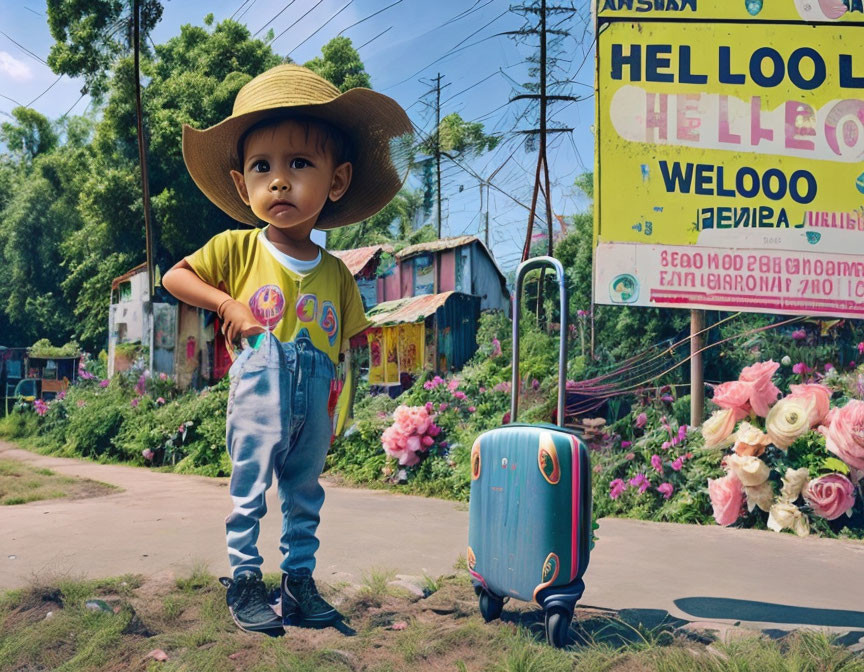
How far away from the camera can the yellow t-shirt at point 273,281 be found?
270 cm

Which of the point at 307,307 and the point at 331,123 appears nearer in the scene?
the point at 307,307

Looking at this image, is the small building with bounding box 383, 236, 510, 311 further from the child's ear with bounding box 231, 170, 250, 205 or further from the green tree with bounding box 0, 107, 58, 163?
the green tree with bounding box 0, 107, 58, 163

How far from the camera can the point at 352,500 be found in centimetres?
584

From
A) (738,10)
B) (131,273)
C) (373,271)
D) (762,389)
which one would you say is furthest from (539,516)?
(131,273)

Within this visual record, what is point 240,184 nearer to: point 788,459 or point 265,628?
point 265,628

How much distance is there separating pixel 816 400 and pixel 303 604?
3730 millimetres

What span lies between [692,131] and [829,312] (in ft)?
5.30

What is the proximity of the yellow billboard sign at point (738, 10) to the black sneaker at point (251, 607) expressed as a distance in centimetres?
474

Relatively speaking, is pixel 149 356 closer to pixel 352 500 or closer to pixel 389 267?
pixel 389 267

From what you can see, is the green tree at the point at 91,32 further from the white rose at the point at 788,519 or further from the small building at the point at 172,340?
the white rose at the point at 788,519

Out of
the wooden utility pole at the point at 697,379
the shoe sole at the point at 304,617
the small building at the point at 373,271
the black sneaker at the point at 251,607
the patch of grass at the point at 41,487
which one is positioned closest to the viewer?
the black sneaker at the point at 251,607

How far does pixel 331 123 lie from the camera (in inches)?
112

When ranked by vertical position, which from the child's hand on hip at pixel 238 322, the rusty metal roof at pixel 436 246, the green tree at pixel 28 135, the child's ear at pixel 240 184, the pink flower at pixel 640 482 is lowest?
the pink flower at pixel 640 482

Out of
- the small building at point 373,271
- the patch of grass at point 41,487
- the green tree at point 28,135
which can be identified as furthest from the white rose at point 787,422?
the green tree at point 28,135
